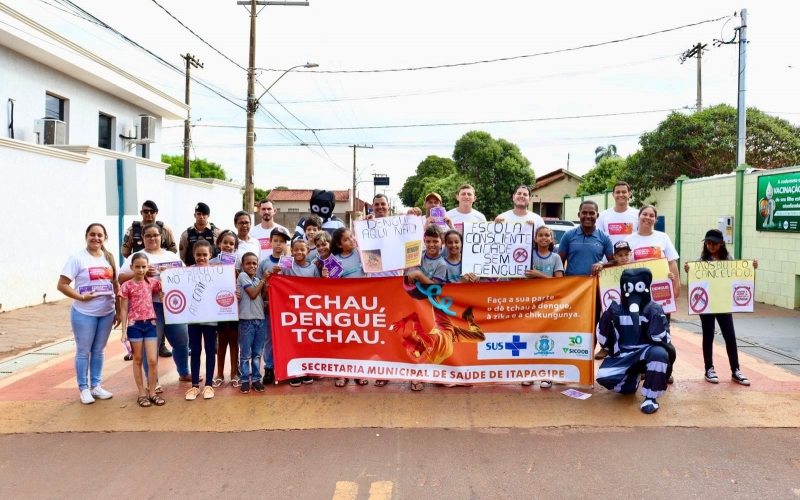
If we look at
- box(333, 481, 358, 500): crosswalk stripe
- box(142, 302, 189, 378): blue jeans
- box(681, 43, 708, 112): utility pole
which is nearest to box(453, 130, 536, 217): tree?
box(681, 43, 708, 112): utility pole

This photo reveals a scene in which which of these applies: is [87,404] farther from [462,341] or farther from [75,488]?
[462,341]

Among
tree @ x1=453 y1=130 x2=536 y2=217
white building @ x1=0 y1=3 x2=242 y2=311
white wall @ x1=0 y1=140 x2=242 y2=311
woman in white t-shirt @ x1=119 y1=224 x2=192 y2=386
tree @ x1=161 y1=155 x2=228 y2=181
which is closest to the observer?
woman in white t-shirt @ x1=119 y1=224 x2=192 y2=386

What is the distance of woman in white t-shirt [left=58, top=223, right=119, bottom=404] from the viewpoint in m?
5.75

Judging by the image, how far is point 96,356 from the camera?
604 centimetres

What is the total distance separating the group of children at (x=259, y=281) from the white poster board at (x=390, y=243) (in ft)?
0.33

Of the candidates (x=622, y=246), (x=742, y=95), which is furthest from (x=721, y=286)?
(x=742, y=95)

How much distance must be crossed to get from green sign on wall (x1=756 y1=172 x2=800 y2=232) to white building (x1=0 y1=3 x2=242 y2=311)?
14619 millimetres

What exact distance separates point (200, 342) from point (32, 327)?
607 centimetres

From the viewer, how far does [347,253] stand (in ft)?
21.2

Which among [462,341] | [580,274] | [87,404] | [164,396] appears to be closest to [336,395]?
[462,341]

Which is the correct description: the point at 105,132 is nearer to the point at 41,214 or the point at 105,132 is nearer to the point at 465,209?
the point at 41,214

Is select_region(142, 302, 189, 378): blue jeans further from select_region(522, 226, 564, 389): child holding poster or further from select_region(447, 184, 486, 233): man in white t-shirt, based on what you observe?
select_region(522, 226, 564, 389): child holding poster

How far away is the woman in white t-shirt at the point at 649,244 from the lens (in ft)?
21.3

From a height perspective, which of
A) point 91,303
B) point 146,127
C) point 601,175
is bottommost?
point 91,303
